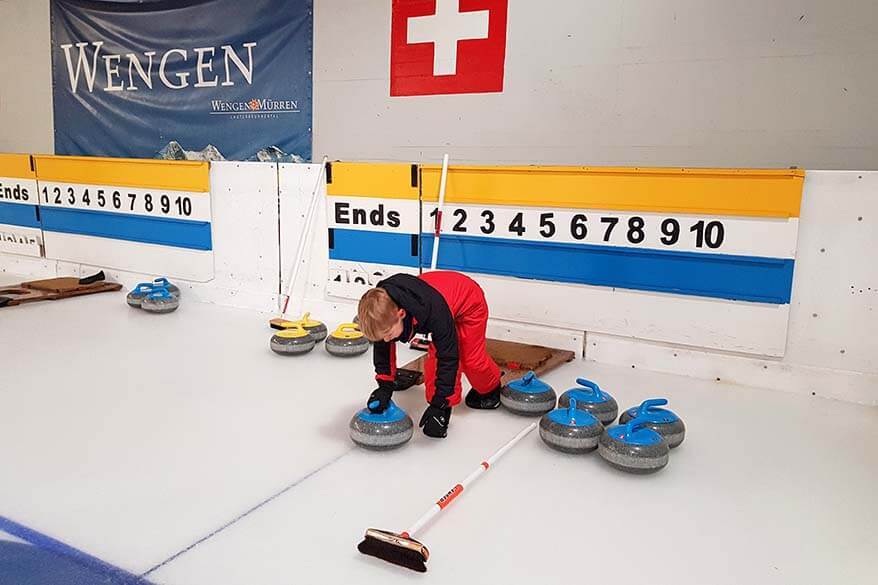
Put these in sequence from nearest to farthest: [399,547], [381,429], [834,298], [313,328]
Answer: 1. [399,547]
2. [381,429]
3. [834,298]
4. [313,328]

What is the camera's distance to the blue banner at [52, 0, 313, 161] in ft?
13.7

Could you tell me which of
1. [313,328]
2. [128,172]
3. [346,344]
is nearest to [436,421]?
[346,344]

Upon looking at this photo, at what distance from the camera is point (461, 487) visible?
160cm

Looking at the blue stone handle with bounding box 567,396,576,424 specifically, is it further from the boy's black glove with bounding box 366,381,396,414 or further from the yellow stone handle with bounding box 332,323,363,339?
the yellow stone handle with bounding box 332,323,363,339

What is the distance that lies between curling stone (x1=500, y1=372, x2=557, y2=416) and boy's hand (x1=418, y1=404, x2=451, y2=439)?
12.4 inches

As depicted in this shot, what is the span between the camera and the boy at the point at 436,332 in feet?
5.86

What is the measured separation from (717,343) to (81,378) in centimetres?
256

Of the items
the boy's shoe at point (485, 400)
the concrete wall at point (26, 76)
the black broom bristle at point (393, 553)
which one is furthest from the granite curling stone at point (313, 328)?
the concrete wall at point (26, 76)

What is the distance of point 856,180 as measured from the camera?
2375 millimetres

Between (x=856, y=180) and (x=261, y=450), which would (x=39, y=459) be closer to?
(x=261, y=450)

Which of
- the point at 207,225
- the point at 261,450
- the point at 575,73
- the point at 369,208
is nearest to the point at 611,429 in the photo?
the point at 261,450

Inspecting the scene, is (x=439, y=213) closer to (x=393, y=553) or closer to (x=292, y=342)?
(x=292, y=342)

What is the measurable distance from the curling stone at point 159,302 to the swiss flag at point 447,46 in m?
1.79

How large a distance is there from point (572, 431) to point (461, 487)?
0.42 m
